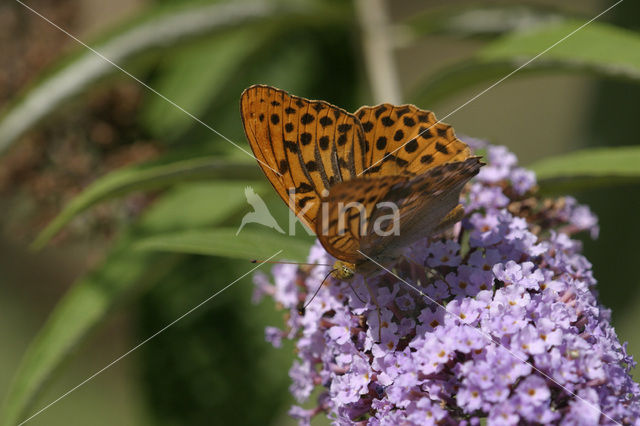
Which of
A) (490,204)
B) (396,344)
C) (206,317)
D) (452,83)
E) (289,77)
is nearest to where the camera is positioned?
(396,344)

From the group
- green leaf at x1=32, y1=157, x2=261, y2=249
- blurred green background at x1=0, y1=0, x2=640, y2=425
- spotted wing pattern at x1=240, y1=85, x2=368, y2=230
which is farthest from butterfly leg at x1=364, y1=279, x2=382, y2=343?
green leaf at x1=32, y1=157, x2=261, y2=249

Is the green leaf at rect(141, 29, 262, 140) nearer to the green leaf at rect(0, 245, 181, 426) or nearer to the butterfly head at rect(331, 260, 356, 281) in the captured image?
the green leaf at rect(0, 245, 181, 426)

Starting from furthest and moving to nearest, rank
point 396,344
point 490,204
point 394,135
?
point 490,204
point 394,135
point 396,344

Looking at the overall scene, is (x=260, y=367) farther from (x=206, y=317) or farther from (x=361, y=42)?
(x=361, y=42)

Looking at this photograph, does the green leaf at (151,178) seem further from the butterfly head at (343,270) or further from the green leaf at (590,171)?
the green leaf at (590,171)

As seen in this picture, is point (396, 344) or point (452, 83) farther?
point (452, 83)

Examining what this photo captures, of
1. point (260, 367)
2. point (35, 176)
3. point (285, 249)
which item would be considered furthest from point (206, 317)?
point (285, 249)
